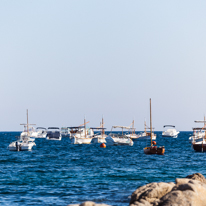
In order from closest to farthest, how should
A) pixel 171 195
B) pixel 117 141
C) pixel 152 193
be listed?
pixel 171 195, pixel 152 193, pixel 117 141

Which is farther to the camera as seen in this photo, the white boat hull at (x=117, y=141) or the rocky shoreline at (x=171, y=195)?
the white boat hull at (x=117, y=141)

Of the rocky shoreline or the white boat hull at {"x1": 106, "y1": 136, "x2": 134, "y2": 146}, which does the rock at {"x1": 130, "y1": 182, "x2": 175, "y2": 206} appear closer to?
the rocky shoreline

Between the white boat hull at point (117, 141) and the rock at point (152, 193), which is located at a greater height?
the rock at point (152, 193)

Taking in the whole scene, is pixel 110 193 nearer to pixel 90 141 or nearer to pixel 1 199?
pixel 1 199

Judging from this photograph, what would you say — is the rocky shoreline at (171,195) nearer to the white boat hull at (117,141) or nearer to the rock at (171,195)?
the rock at (171,195)

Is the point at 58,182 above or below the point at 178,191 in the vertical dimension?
below

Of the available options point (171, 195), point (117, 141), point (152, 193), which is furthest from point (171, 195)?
point (117, 141)

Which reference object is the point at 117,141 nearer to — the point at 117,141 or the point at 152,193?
the point at 117,141

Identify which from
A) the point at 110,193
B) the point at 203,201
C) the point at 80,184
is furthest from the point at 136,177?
the point at 203,201

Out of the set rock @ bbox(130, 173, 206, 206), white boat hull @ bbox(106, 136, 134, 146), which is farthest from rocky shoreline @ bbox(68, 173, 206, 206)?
white boat hull @ bbox(106, 136, 134, 146)

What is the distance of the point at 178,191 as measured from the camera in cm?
1653

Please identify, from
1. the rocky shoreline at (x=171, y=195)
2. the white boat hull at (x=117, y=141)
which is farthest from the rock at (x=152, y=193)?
the white boat hull at (x=117, y=141)

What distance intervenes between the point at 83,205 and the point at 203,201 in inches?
243

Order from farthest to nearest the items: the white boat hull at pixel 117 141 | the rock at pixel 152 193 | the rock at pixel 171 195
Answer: the white boat hull at pixel 117 141
the rock at pixel 152 193
the rock at pixel 171 195
